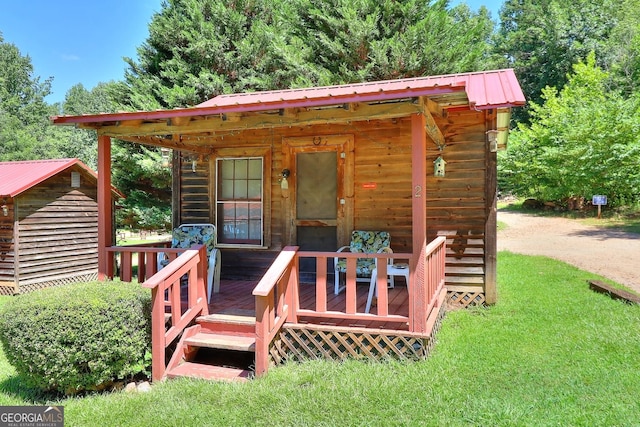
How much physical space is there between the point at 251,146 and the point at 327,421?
4.46 meters

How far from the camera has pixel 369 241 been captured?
567cm

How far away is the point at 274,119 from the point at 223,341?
7.09 feet

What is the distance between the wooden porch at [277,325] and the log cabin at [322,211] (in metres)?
0.01

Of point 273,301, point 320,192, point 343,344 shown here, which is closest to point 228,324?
point 273,301

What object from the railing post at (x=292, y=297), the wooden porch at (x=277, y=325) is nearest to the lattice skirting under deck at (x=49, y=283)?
the wooden porch at (x=277, y=325)

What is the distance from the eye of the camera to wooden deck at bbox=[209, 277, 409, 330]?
14.1ft

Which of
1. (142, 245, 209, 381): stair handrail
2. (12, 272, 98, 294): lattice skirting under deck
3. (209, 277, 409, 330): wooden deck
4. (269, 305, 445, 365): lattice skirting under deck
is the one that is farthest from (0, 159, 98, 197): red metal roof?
(269, 305, 445, 365): lattice skirting under deck

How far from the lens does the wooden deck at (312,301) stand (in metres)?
4.30

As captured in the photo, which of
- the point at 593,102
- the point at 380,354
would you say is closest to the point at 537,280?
the point at 380,354

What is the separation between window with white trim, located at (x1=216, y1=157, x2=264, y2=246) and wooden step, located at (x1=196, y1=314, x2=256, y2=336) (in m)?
2.31

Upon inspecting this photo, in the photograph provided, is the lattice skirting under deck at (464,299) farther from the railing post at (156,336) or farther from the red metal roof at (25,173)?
the red metal roof at (25,173)

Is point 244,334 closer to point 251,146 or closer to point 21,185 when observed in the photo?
point 251,146

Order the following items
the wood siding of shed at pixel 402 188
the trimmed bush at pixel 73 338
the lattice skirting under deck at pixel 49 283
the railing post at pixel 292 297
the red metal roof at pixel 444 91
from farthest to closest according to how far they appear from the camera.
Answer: the lattice skirting under deck at pixel 49 283 < the wood siding of shed at pixel 402 188 < the railing post at pixel 292 297 < the red metal roof at pixel 444 91 < the trimmed bush at pixel 73 338

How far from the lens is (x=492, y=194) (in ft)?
17.5
